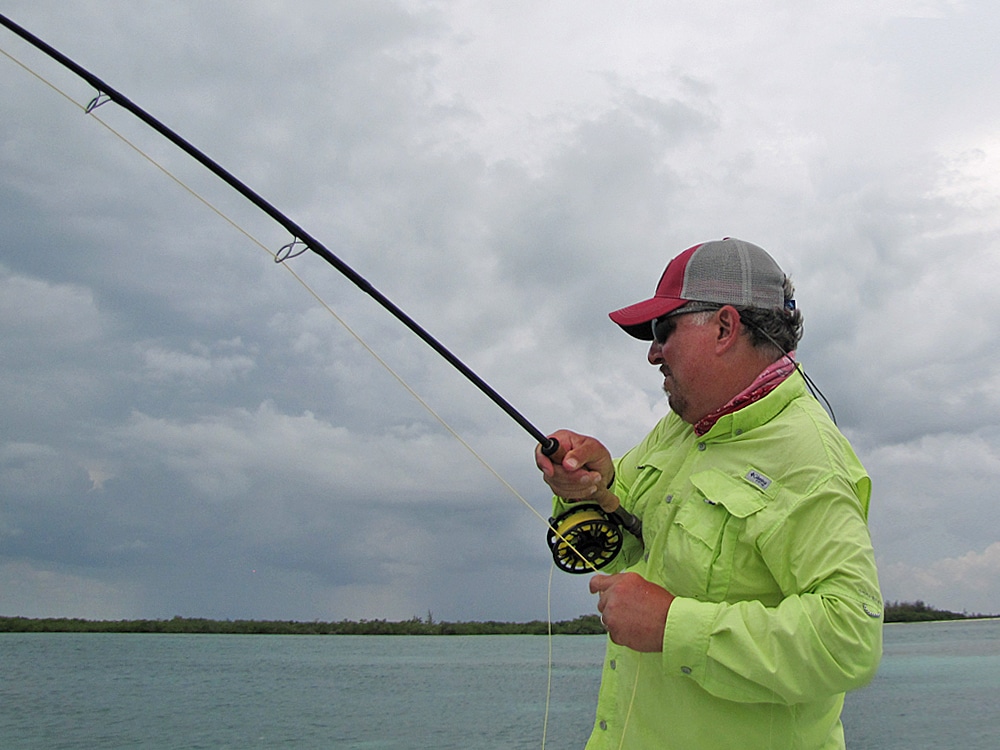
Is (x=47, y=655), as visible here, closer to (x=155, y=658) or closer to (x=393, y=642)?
(x=155, y=658)

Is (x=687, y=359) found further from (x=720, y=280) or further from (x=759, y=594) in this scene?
(x=759, y=594)

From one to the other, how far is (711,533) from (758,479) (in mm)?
155

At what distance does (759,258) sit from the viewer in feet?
6.86

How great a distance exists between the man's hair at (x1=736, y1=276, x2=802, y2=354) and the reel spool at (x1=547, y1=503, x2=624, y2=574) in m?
0.64

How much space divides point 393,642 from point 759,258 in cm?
8012

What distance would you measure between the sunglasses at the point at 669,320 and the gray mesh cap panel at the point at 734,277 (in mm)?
19

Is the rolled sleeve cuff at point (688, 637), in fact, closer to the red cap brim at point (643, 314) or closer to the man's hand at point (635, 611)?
the man's hand at point (635, 611)

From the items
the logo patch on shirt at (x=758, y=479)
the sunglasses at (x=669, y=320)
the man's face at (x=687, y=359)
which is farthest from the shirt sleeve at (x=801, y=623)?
the sunglasses at (x=669, y=320)

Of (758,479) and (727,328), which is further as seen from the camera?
(727,328)

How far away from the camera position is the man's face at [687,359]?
204 cm

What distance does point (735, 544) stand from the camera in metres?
1.83

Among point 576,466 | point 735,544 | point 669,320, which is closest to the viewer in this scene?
point 735,544

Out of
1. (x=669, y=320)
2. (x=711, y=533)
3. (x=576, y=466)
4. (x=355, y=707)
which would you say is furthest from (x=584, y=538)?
(x=355, y=707)

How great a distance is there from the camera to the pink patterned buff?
1982 mm
